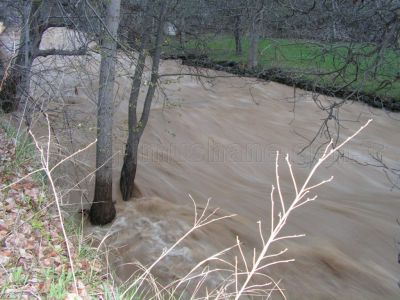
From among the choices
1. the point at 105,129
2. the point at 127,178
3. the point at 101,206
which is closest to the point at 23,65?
the point at 105,129

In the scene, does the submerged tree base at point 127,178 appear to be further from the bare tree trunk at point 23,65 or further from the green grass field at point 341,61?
the green grass field at point 341,61

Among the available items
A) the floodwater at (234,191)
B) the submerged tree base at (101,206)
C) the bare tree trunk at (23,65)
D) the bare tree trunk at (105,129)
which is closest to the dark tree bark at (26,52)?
the bare tree trunk at (23,65)

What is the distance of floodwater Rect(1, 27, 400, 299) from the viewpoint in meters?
7.49

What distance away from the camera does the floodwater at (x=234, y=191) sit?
749cm

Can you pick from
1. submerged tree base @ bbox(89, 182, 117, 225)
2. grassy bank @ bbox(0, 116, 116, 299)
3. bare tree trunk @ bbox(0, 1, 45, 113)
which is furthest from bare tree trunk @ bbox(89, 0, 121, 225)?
grassy bank @ bbox(0, 116, 116, 299)

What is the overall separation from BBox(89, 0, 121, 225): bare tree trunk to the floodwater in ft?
0.83

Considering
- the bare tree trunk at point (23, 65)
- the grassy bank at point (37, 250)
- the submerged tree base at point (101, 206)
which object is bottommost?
the submerged tree base at point (101, 206)

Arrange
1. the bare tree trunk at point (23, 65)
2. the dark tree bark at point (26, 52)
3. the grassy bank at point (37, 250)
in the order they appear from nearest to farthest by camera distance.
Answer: the grassy bank at point (37, 250) → the bare tree trunk at point (23, 65) → the dark tree bark at point (26, 52)

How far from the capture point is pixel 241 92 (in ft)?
58.3

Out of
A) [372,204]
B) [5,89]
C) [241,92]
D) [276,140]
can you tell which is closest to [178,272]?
[5,89]

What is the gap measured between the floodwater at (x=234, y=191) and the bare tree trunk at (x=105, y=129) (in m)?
0.25

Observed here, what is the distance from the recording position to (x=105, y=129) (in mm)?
7672

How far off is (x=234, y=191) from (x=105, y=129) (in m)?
3.91

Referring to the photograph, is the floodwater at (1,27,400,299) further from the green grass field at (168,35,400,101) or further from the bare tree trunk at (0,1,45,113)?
the green grass field at (168,35,400,101)
